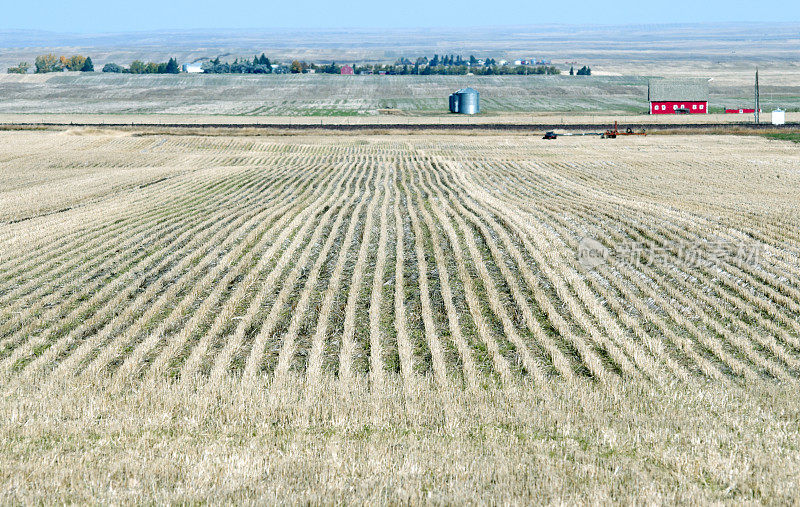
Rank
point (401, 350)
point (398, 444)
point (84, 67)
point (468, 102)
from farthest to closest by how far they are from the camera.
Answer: point (84, 67) < point (468, 102) < point (401, 350) < point (398, 444)

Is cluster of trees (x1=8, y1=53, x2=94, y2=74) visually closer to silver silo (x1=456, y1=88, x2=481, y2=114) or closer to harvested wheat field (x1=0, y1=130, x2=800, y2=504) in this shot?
silver silo (x1=456, y1=88, x2=481, y2=114)

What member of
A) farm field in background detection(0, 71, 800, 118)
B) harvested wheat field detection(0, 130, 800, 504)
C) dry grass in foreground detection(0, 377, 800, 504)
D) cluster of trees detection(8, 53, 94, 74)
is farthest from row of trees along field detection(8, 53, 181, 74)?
dry grass in foreground detection(0, 377, 800, 504)

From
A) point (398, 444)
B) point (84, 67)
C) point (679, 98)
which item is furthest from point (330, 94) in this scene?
point (398, 444)

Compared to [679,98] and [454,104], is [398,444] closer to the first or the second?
[679,98]

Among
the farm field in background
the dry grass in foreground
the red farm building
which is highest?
the farm field in background

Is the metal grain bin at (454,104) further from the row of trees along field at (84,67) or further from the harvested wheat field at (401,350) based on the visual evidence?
the row of trees along field at (84,67)

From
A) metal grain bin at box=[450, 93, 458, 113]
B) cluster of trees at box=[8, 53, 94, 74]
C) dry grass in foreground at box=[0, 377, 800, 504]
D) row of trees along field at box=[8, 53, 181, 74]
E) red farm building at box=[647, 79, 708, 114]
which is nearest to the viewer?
dry grass in foreground at box=[0, 377, 800, 504]
